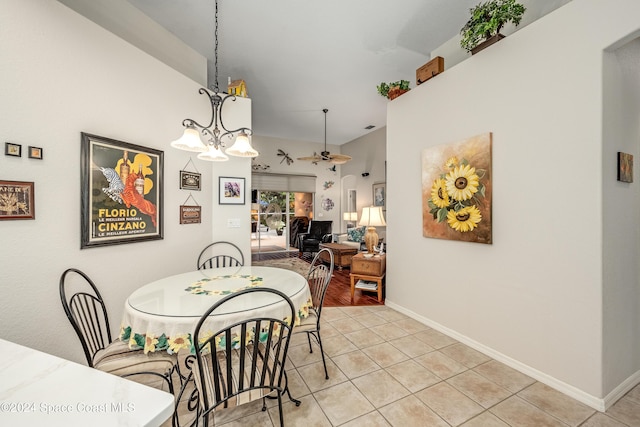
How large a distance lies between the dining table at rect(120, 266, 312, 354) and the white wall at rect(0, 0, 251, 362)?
68 cm

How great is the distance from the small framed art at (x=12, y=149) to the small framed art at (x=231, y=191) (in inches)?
70.1

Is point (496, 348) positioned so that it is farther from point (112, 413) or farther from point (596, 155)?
point (112, 413)

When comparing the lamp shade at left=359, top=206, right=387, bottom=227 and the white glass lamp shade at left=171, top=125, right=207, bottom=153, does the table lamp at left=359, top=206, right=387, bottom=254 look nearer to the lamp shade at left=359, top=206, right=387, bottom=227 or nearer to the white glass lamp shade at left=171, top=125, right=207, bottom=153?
the lamp shade at left=359, top=206, right=387, bottom=227

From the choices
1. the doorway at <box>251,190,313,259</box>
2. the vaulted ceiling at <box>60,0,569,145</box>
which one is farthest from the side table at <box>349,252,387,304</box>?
the doorway at <box>251,190,313,259</box>

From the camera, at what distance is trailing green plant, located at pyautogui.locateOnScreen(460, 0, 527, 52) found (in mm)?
2105

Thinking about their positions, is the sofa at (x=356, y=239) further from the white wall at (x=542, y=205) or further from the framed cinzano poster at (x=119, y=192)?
the framed cinzano poster at (x=119, y=192)

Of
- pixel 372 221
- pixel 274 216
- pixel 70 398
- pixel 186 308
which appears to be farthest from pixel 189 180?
pixel 274 216

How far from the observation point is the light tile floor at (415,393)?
163 centimetres

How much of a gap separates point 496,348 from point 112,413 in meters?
2.74

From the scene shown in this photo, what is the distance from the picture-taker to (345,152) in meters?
8.00

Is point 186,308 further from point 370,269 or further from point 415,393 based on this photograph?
point 370,269

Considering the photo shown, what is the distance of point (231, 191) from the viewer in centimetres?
339

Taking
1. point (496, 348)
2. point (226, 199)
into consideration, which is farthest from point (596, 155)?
point (226, 199)

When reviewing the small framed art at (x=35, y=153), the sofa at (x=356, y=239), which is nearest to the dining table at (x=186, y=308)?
the small framed art at (x=35, y=153)
